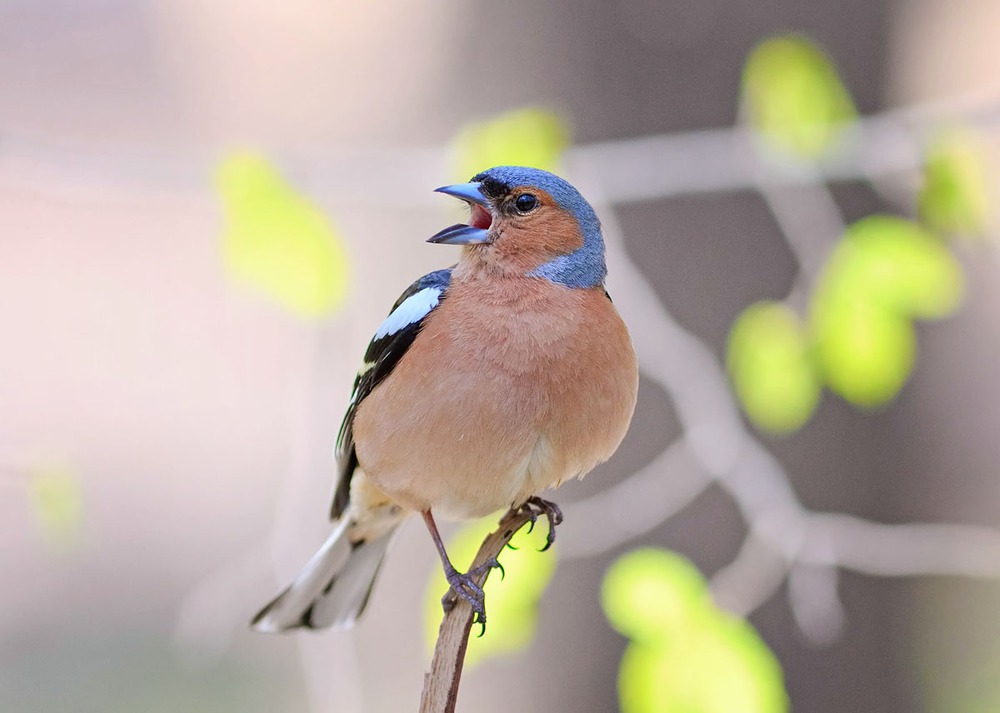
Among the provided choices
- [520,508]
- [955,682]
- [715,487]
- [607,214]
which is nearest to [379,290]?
[607,214]

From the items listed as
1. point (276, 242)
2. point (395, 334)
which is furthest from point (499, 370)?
point (276, 242)

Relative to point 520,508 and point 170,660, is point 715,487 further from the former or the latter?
point 170,660

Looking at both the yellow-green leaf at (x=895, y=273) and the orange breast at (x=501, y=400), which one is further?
the yellow-green leaf at (x=895, y=273)

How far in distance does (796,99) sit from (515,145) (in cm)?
63

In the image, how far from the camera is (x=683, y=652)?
6.65 feet

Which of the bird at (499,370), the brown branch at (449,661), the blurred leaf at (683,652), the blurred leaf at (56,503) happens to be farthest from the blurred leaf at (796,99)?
the blurred leaf at (56,503)

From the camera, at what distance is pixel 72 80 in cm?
477

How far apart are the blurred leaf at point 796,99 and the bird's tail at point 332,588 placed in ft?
4.20

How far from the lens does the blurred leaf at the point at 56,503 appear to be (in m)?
2.29

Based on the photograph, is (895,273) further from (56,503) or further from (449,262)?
(56,503)

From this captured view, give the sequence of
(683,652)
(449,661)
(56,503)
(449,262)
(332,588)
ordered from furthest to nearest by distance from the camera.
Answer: (449,262) → (332,588) → (56,503) → (683,652) → (449,661)

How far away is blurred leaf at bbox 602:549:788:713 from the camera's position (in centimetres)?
196

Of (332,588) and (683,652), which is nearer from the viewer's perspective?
(683,652)

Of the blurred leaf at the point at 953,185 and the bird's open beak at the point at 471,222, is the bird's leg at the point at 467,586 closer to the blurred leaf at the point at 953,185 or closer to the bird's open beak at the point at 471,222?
the bird's open beak at the point at 471,222
